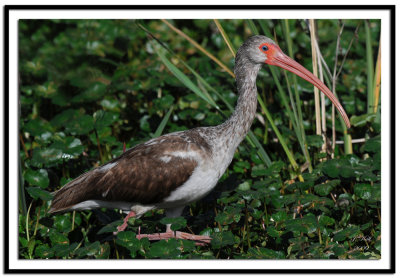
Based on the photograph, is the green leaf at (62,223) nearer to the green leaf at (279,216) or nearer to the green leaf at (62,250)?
the green leaf at (62,250)

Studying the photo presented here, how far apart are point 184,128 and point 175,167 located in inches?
77.7

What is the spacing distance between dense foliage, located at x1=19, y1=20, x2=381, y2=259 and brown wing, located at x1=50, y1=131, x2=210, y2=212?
232 millimetres

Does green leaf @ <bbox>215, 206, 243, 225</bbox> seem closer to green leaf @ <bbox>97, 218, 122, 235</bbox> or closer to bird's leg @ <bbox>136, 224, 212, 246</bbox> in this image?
bird's leg @ <bbox>136, 224, 212, 246</bbox>

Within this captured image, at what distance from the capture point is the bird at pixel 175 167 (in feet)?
15.9

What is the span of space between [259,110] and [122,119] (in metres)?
1.75

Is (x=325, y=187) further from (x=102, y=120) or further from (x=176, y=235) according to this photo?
(x=102, y=120)

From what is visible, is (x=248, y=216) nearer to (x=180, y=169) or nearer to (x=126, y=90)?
(x=180, y=169)

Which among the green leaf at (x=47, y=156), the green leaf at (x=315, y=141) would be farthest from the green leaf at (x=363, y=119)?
the green leaf at (x=47, y=156)

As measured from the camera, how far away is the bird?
15.9 ft

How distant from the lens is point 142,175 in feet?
16.4

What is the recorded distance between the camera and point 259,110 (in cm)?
704

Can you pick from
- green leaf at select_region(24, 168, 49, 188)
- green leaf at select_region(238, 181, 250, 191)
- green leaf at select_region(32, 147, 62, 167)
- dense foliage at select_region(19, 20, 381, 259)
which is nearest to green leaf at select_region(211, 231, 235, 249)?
dense foliage at select_region(19, 20, 381, 259)

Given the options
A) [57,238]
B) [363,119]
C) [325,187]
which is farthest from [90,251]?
[363,119]
